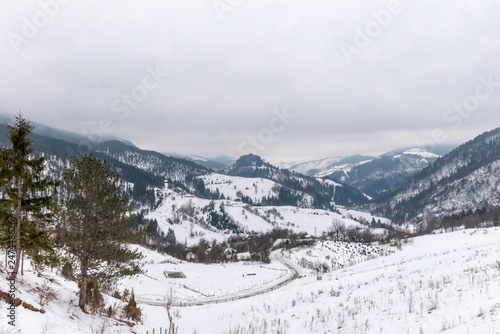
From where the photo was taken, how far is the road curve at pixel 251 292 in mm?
55475

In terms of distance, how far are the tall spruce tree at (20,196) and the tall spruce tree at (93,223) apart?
8.38ft

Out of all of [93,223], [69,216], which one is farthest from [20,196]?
[93,223]

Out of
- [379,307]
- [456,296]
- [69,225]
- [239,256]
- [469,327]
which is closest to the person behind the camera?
[469,327]

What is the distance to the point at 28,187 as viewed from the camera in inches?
664

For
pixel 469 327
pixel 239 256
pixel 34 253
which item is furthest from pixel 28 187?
pixel 239 256

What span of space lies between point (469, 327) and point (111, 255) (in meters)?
20.6

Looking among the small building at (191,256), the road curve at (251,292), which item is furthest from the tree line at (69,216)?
the small building at (191,256)

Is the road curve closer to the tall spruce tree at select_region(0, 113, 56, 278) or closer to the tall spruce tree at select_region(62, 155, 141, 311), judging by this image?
the tall spruce tree at select_region(62, 155, 141, 311)

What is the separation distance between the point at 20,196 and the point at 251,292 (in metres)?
63.2

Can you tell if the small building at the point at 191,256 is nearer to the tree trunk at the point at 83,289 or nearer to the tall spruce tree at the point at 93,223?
the tall spruce tree at the point at 93,223

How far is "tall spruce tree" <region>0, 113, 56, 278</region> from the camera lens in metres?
15.9

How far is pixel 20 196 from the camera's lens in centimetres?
1652

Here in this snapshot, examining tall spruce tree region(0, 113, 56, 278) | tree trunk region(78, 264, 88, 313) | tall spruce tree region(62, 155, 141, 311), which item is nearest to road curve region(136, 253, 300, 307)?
tall spruce tree region(62, 155, 141, 311)

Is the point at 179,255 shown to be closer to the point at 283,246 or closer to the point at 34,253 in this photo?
the point at 283,246
